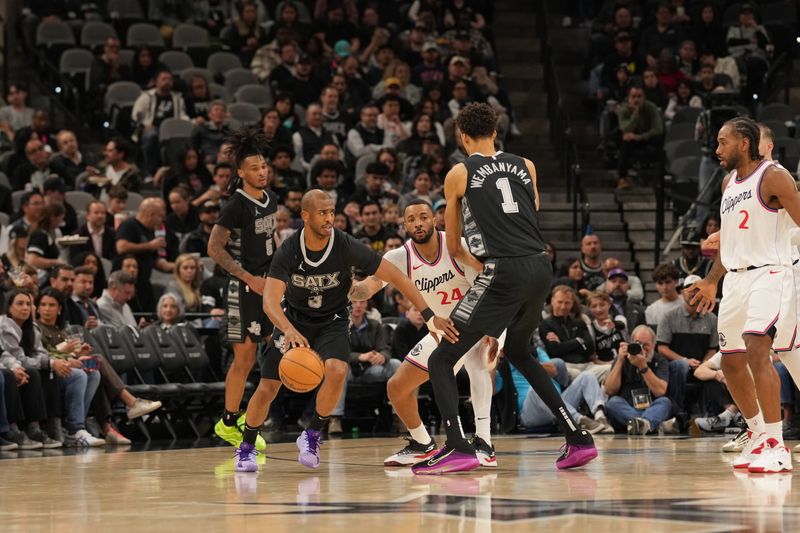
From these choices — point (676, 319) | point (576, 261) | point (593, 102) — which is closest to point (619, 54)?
point (593, 102)

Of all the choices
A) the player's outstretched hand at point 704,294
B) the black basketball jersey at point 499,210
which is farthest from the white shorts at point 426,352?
the player's outstretched hand at point 704,294

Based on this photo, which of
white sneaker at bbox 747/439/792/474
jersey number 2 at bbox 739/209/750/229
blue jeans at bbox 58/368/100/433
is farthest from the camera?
blue jeans at bbox 58/368/100/433

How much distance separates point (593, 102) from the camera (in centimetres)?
1950

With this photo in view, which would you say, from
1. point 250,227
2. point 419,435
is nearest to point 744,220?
point 419,435

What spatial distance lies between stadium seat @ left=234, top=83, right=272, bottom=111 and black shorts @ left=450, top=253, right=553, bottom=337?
10.9m

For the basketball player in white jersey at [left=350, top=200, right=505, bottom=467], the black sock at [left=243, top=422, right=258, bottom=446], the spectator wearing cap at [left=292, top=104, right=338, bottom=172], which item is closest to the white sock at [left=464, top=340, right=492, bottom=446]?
the basketball player in white jersey at [left=350, top=200, right=505, bottom=467]

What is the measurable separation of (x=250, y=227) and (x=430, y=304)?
1580mm

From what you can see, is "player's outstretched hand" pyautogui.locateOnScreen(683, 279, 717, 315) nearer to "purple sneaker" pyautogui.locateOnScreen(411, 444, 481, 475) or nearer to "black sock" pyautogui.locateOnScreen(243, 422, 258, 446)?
"purple sneaker" pyautogui.locateOnScreen(411, 444, 481, 475)

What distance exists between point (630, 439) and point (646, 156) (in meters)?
7.26

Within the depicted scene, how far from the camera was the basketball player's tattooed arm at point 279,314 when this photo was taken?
295 inches

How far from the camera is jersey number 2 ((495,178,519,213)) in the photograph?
7457 mm

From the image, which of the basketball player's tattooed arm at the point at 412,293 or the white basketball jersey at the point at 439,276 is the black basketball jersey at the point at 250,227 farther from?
the basketball player's tattooed arm at the point at 412,293

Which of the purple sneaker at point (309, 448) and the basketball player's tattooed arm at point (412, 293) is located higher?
the basketball player's tattooed arm at point (412, 293)

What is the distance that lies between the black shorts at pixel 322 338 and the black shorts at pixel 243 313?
3.81 feet
